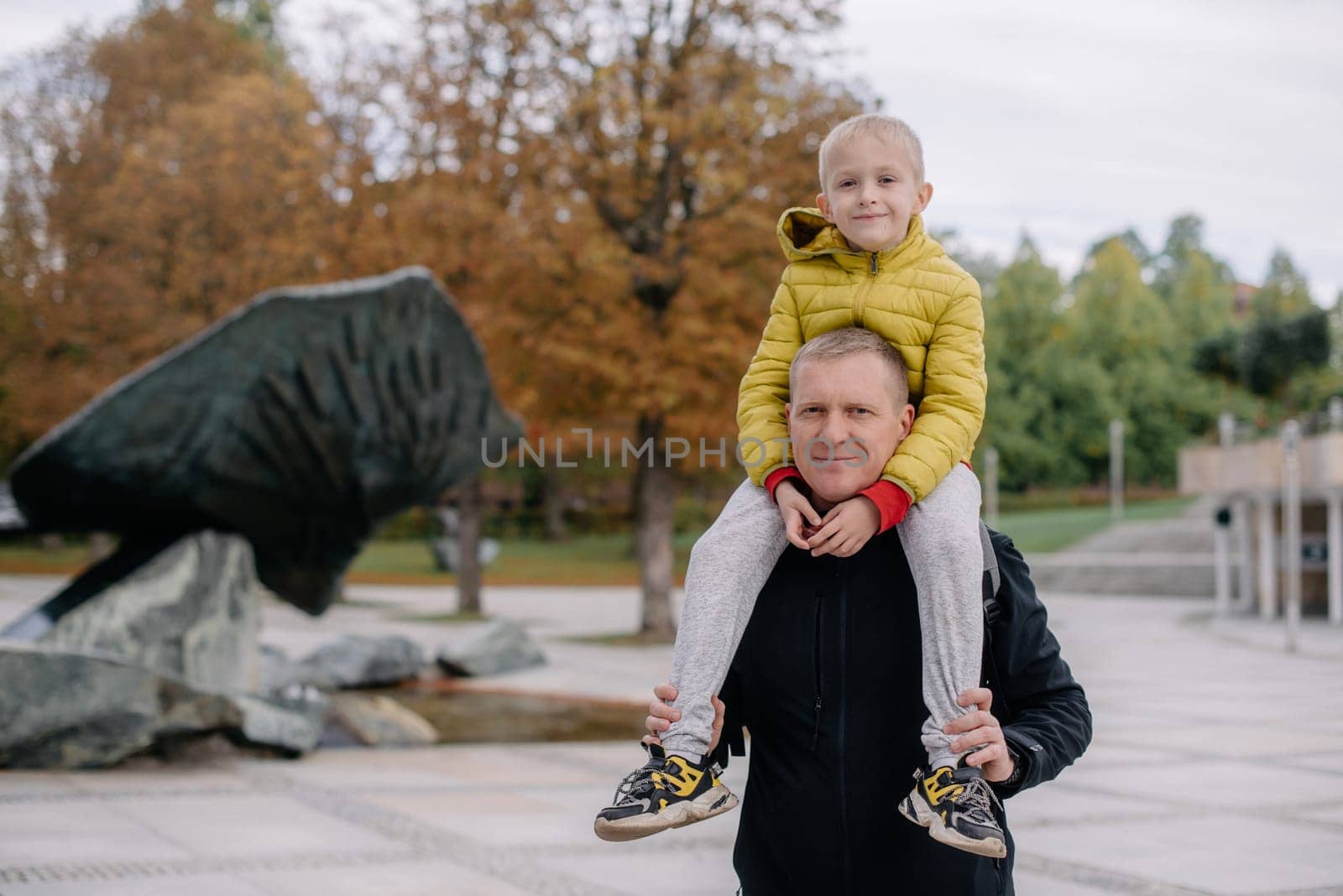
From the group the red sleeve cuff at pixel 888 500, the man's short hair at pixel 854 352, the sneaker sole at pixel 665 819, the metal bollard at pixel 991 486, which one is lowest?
the metal bollard at pixel 991 486

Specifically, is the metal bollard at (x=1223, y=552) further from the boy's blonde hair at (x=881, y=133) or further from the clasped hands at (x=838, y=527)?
the clasped hands at (x=838, y=527)

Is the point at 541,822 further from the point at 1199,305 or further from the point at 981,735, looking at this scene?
the point at 1199,305

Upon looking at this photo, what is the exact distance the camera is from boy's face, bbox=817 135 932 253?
227 centimetres

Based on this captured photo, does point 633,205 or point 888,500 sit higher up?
point 633,205

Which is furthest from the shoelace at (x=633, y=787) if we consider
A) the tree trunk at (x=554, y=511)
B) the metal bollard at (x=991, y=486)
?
the metal bollard at (x=991, y=486)

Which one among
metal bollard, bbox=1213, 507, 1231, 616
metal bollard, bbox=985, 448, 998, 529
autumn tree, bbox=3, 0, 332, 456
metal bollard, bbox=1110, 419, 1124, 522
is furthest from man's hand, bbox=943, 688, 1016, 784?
metal bollard, bbox=1110, 419, 1124, 522

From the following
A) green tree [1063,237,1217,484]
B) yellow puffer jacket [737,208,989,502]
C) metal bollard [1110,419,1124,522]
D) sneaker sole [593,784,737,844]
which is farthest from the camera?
green tree [1063,237,1217,484]

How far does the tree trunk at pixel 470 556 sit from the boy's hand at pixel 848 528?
21.6 meters

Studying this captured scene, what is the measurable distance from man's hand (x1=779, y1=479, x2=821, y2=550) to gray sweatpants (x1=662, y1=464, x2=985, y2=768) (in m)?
0.05

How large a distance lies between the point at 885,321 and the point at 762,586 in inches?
19.2

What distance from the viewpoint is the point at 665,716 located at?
2.14 m

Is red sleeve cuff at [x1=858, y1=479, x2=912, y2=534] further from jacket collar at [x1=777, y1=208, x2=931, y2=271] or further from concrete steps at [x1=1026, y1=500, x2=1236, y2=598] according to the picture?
concrete steps at [x1=1026, y1=500, x2=1236, y2=598]

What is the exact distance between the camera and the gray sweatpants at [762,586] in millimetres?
A: 2035

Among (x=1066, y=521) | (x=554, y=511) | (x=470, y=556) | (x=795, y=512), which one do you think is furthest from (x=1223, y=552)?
(x=554, y=511)
